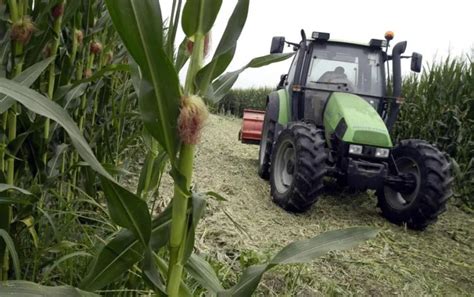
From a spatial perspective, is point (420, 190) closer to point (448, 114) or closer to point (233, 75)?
point (448, 114)

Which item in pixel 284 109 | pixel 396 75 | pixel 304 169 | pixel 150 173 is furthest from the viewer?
pixel 284 109

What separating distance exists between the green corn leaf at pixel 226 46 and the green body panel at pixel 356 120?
2.85 m

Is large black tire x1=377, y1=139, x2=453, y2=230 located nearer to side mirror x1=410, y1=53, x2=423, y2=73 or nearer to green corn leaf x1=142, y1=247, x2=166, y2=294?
side mirror x1=410, y1=53, x2=423, y2=73

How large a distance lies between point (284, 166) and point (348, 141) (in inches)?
28.7

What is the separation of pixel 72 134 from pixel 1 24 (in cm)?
65

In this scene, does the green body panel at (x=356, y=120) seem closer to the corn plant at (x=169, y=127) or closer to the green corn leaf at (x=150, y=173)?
the green corn leaf at (x=150, y=173)

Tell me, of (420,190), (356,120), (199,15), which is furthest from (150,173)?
(420,190)

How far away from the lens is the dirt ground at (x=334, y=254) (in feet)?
7.09

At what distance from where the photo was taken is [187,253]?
0.88 metres

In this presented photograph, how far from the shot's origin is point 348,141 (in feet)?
11.8

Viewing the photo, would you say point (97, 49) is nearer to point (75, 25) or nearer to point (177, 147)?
point (75, 25)

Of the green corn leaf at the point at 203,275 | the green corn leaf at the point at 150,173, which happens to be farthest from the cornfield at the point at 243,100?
the green corn leaf at the point at 203,275

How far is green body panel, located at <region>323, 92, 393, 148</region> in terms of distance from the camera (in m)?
3.59

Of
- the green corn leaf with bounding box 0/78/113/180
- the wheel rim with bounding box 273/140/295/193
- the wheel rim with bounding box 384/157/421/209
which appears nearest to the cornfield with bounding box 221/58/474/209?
the wheel rim with bounding box 384/157/421/209
